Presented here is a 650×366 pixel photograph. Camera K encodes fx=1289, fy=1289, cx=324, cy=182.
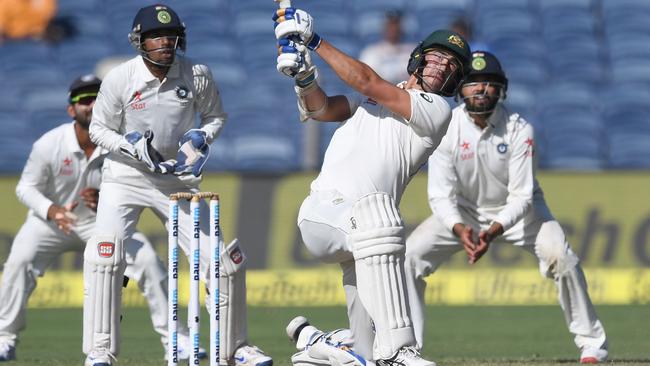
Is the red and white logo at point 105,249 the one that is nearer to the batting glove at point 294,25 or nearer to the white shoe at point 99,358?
the white shoe at point 99,358

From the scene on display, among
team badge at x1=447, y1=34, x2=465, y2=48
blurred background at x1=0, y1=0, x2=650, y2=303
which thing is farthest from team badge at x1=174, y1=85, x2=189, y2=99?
blurred background at x1=0, y1=0, x2=650, y2=303

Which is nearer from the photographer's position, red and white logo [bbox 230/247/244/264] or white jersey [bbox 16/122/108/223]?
red and white logo [bbox 230/247/244/264]

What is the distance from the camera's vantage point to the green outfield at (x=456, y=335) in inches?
282

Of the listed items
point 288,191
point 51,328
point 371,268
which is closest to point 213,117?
point 371,268

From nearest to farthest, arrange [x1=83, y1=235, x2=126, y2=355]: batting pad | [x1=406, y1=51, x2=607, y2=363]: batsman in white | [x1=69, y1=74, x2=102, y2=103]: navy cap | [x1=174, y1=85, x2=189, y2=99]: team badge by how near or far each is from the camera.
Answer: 1. [x1=83, y1=235, x2=126, y2=355]: batting pad
2. [x1=174, y1=85, x2=189, y2=99]: team badge
3. [x1=406, y1=51, x2=607, y2=363]: batsman in white
4. [x1=69, y1=74, x2=102, y2=103]: navy cap

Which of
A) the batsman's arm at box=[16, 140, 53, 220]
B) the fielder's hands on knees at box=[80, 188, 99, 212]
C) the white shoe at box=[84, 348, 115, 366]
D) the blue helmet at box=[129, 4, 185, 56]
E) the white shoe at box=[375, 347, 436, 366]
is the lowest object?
the white shoe at box=[375, 347, 436, 366]

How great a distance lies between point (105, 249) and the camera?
6152mm

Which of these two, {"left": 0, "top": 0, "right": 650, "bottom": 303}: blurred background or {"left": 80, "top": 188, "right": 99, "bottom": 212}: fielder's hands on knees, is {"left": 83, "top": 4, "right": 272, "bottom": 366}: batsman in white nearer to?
{"left": 80, "top": 188, "right": 99, "bottom": 212}: fielder's hands on knees

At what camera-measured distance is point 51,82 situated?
1379cm

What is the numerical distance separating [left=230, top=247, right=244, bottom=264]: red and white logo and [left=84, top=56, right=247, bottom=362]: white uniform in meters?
0.18

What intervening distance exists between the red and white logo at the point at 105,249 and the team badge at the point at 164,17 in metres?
1.15

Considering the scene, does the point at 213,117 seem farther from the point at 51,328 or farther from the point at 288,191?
the point at 288,191

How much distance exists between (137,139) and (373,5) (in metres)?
8.36

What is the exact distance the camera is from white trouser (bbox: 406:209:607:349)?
7.14m
